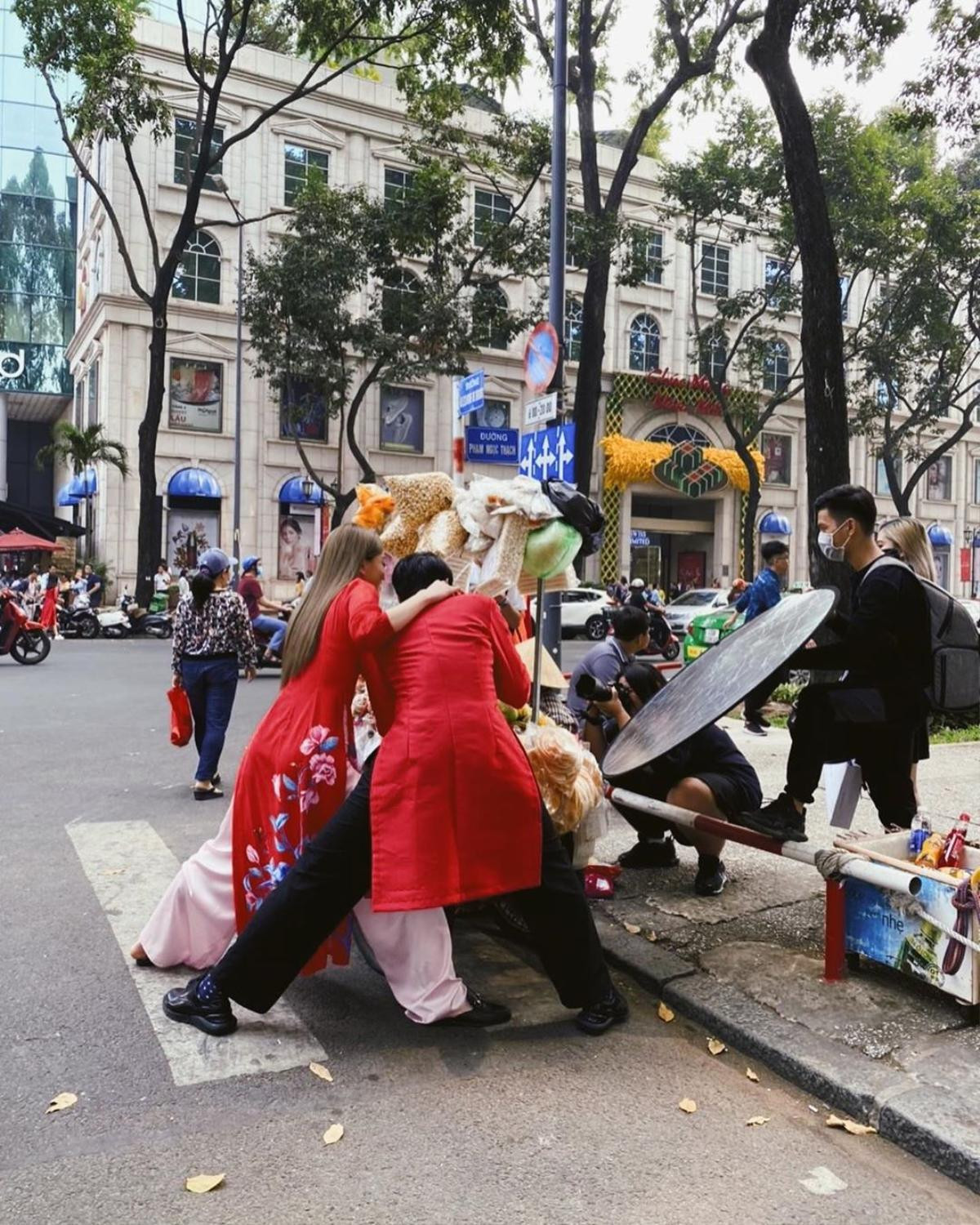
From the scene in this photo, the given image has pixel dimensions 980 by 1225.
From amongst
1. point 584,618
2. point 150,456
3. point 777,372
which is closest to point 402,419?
point 150,456

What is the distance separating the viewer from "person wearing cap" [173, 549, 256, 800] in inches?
267

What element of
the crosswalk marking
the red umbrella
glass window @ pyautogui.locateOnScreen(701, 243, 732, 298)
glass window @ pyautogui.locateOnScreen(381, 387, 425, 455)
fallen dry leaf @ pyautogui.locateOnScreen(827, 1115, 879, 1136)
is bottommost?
fallen dry leaf @ pyautogui.locateOnScreen(827, 1115, 879, 1136)

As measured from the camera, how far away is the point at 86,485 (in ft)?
→ 99.5

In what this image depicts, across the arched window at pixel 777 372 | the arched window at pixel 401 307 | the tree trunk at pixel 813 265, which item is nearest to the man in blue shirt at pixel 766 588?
the tree trunk at pixel 813 265

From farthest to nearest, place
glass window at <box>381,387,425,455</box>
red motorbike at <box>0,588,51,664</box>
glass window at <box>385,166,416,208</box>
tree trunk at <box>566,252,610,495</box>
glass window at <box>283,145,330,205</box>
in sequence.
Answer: glass window at <box>381,387,425,455</box> → glass window at <box>385,166,416,208</box> → glass window at <box>283,145,330,205</box> → tree trunk at <box>566,252,610,495</box> → red motorbike at <box>0,588,51,664</box>

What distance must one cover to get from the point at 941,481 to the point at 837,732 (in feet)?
151

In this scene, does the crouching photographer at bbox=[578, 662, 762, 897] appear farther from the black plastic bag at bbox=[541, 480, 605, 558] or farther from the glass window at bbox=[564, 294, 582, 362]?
the glass window at bbox=[564, 294, 582, 362]

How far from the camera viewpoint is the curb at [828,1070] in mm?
2768

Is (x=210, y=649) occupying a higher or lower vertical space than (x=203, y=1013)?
higher

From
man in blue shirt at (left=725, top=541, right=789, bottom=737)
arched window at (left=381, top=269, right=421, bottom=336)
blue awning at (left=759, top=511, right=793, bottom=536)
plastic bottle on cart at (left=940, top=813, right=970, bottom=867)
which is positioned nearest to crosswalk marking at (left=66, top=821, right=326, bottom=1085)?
plastic bottle on cart at (left=940, top=813, right=970, bottom=867)

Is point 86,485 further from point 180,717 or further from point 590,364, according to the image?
point 180,717

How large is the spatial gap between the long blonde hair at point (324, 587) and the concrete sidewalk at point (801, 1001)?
5.91 ft

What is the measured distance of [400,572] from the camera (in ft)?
11.4

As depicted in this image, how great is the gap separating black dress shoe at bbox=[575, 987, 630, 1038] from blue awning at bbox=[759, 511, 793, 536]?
1454 inches
